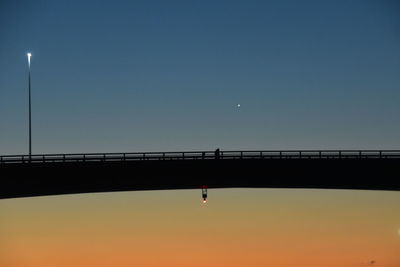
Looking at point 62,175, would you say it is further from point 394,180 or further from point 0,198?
point 394,180

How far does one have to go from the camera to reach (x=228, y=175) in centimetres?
7631

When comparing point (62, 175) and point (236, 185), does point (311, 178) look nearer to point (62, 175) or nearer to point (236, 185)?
point (236, 185)

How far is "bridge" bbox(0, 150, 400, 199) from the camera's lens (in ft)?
245

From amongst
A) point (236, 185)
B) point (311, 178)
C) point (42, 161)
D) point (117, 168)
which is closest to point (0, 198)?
point (42, 161)

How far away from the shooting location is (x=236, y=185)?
7662cm

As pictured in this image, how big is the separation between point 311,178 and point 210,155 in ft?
28.8

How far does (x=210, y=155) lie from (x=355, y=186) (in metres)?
12.6

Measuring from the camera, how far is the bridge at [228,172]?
74625mm

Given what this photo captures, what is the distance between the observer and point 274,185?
76.6 m

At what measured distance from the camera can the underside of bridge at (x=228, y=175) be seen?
7469 cm

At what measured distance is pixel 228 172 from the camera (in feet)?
250

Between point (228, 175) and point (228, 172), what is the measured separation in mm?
289

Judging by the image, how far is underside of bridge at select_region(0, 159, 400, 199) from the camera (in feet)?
245

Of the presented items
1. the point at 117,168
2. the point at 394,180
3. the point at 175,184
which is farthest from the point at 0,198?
the point at 394,180
